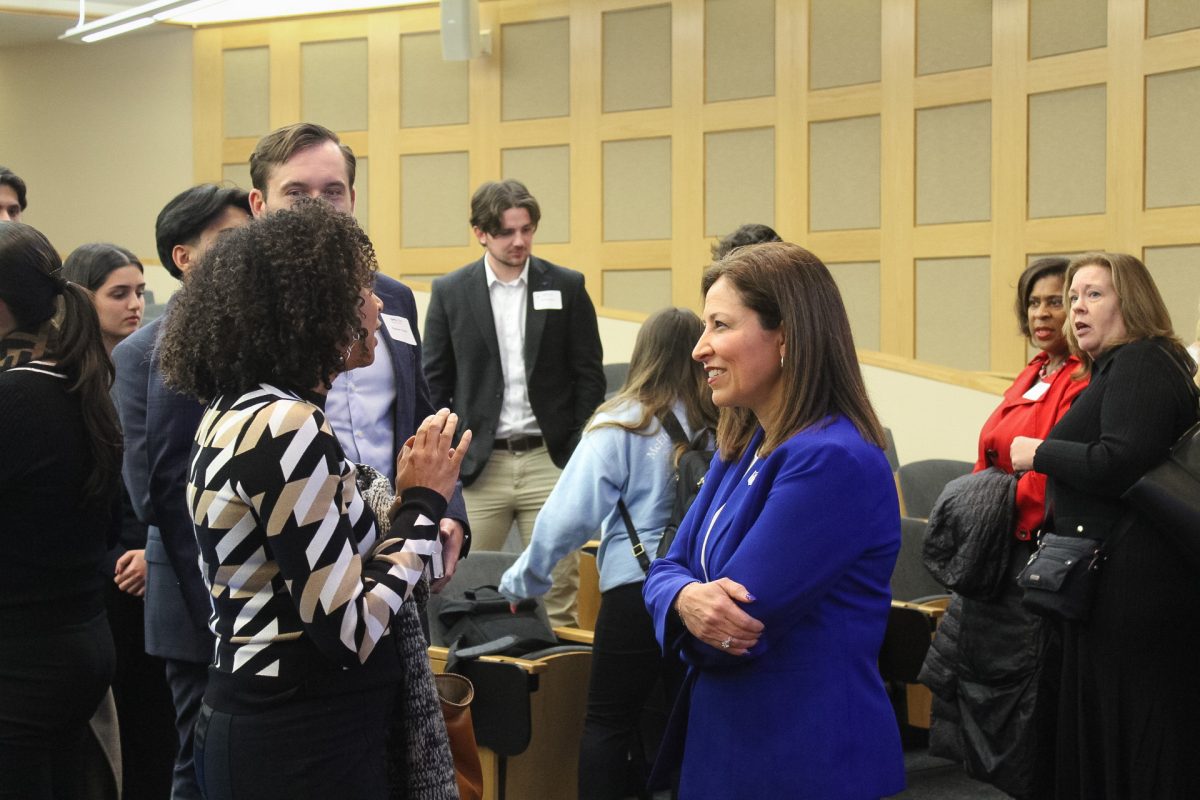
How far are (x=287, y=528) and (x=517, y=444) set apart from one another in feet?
8.82

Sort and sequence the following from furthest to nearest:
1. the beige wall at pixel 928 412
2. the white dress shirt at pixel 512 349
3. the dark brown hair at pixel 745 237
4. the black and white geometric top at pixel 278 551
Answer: the beige wall at pixel 928 412 < the white dress shirt at pixel 512 349 < the dark brown hair at pixel 745 237 < the black and white geometric top at pixel 278 551

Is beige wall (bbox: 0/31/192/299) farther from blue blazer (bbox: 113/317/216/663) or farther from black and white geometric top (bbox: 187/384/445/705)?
black and white geometric top (bbox: 187/384/445/705)

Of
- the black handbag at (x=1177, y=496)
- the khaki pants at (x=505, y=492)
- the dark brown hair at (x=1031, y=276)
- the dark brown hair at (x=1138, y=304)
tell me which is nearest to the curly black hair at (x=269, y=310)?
the black handbag at (x=1177, y=496)

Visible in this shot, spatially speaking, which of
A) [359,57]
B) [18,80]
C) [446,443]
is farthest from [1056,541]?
[18,80]

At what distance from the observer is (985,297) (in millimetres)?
6672

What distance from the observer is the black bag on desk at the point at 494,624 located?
301 centimetres

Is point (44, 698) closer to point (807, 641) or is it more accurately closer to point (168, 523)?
point (168, 523)

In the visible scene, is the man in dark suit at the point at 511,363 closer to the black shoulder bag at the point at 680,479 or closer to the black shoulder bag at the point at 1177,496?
the black shoulder bag at the point at 680,479

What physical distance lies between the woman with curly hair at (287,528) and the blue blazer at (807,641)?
460mm

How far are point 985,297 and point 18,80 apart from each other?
26.6ft

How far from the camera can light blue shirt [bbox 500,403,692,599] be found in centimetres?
283

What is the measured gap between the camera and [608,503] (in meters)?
2.85

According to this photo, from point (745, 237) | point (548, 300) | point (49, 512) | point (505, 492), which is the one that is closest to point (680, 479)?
point (745, 237)

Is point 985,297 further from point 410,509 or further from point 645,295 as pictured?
point 410,509
